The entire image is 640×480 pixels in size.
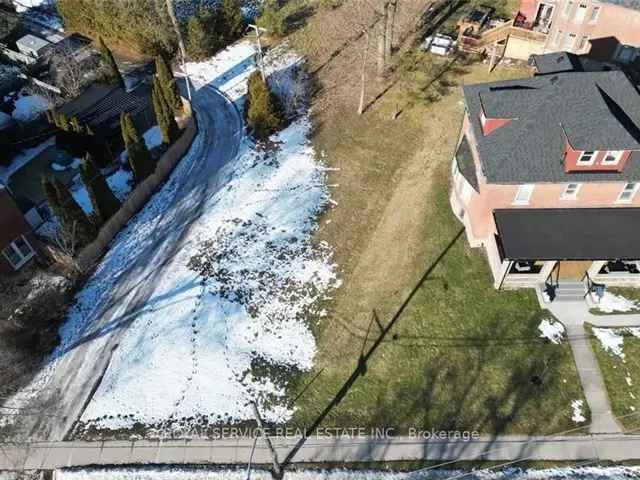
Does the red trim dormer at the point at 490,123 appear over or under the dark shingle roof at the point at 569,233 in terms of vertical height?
over

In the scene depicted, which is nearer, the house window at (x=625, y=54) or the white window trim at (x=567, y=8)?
the white window trim at (x=567, y=8)

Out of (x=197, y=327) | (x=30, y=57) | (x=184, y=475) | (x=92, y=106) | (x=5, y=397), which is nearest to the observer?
(x=184, y=475)

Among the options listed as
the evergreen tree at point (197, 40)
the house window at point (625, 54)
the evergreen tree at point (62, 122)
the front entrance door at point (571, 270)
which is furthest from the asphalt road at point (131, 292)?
the house window at point (625, 54)

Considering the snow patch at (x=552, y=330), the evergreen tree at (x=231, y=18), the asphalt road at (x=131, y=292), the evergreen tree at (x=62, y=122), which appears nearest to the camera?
the asphalt road at (x=131, y=292)

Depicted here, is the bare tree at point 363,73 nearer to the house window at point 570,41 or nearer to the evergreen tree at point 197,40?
the evergreen tree at point 197,40

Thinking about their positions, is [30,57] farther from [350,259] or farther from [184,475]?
[184,475]

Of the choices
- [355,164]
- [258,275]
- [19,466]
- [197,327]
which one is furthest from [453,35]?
[19,466]

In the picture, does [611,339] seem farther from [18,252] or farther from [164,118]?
[18,252]
